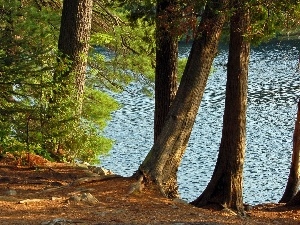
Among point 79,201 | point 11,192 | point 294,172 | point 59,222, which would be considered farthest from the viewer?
point 294,172

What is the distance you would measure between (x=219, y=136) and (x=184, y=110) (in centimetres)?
1578

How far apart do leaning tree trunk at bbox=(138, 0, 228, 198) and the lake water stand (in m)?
7.23

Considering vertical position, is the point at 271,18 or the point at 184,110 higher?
the point at 271,18

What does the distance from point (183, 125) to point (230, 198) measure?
1881 mm

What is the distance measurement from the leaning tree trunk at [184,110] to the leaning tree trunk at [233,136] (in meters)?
0.74

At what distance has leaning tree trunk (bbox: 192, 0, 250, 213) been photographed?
9688 millimetres

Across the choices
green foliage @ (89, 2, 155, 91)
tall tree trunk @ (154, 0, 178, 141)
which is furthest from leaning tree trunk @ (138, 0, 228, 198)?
green foliage @ (89, 2, 155, 91)

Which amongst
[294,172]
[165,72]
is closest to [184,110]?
[165,72]

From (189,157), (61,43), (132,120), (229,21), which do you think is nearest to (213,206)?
(229,21)

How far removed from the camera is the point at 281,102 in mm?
29609

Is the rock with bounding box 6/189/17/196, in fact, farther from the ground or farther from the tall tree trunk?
the tall tree trunk

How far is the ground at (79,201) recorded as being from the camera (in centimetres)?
641

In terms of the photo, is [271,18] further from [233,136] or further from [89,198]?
[89,198]

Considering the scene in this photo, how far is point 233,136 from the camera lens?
10000 mm
